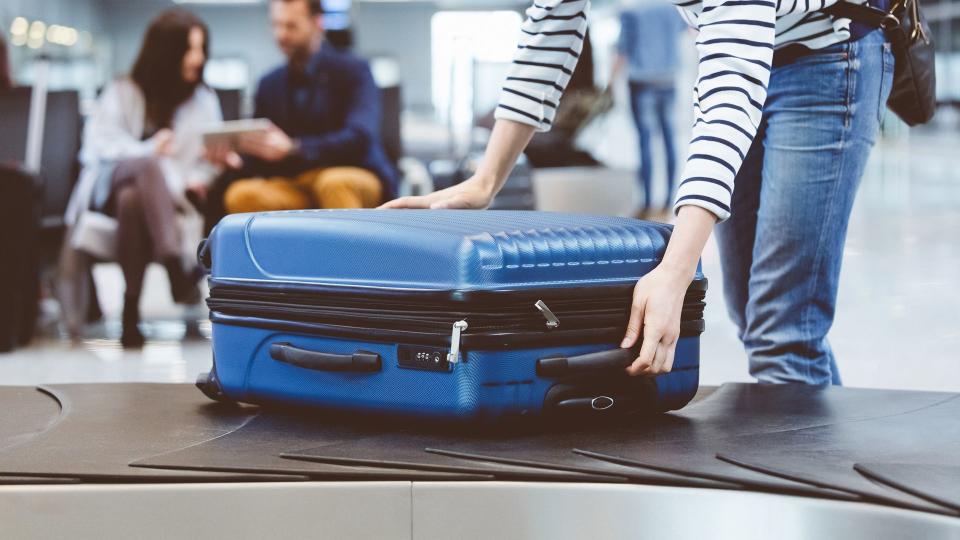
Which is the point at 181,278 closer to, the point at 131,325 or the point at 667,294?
the point at 131,325

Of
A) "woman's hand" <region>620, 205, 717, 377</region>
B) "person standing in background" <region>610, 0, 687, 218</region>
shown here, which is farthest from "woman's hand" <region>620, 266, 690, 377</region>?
"person standing in background" <region>610, 0, 687, 218</region>

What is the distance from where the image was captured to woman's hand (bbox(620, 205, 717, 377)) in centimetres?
129

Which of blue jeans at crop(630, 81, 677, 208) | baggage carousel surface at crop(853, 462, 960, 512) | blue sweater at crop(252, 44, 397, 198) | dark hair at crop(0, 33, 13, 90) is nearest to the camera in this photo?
baggage carousel surface at crop(853, 462, 960, 512)

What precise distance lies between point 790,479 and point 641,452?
175 mm

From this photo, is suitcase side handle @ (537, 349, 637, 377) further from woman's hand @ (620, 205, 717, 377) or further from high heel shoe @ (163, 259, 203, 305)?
high heel shoe @ (163, 259, 203, 305)

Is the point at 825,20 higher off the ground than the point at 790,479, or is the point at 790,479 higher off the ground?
the point at 825,20

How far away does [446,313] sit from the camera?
49.5 inches

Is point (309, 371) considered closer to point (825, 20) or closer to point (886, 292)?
point (825, 20)

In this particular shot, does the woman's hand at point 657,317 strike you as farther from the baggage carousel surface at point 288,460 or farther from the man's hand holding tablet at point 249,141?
the man's hand holding tablet at point 249,141

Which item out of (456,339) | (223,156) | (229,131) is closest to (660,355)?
(456,339)

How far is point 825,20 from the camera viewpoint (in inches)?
61.7

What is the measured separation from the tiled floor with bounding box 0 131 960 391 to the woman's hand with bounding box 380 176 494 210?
1416mm

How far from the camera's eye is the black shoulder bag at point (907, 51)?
1580 millimetres

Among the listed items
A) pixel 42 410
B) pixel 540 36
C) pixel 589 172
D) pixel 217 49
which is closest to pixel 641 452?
pixel 540 36
